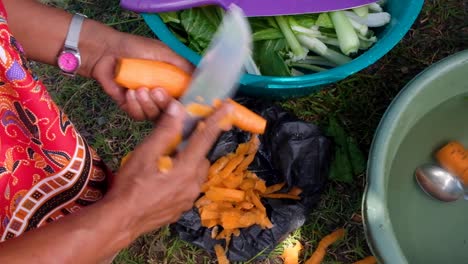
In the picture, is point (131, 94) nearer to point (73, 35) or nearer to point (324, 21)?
point (73, 35)

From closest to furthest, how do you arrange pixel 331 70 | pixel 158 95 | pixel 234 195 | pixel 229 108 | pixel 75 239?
pixel 75 239
pixel 229 108
pixel 158 95
pixel 331 70
pixel 234 195

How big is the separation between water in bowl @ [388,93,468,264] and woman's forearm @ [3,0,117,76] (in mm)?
930

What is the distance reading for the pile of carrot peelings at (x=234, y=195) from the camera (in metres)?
1.69

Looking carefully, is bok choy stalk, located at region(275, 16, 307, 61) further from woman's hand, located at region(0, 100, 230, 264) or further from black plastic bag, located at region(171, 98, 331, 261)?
woman's hand, located at region(0, 100, 230, 264)

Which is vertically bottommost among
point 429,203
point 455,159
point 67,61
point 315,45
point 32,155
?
point 429,203

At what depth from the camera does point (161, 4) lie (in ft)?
4.97

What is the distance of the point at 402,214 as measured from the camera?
1603mm

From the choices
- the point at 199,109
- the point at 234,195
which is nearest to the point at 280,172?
the point at 234,195

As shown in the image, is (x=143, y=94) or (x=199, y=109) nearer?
(x=199, y=109)

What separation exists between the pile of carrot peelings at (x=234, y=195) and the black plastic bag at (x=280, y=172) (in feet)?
0.07

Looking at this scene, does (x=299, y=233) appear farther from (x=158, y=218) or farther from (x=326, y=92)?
(x=158, y=218)

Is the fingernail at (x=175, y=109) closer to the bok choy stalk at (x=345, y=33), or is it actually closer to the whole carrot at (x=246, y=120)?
the whole carrot at (x=246, y=120)

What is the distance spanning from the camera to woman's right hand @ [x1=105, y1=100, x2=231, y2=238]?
935 millimetres

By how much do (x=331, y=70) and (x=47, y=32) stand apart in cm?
75
